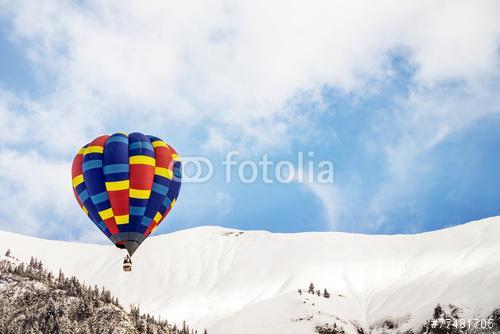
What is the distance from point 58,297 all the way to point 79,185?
14047 cm

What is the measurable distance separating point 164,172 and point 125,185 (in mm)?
4232

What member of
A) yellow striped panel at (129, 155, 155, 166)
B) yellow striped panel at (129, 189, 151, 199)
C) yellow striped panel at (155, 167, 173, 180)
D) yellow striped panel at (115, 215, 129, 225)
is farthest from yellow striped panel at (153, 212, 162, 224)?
yellow striped panel at (129, 155, 155, 166)

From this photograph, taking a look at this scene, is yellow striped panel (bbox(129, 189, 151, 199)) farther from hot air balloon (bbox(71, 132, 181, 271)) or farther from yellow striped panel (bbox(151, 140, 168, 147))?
yellow striped panel (bbox(151, 140, 168, 147))

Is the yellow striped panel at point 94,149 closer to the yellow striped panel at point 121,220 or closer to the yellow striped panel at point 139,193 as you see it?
the yellow striped panel at point 139,193

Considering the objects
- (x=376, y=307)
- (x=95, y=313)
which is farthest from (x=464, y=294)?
(x=95, y=313)

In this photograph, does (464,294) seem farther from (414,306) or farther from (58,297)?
(58,297)

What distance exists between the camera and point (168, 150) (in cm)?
6506

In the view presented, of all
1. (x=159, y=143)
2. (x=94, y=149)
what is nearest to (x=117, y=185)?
(x=94, y=149)

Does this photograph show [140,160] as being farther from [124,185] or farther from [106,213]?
[106,213]

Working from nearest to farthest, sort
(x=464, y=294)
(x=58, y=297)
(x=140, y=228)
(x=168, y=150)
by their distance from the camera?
(x=140, y=228) < (x=168, y=150) < (x=464, y=294) < (x=58, y=297)

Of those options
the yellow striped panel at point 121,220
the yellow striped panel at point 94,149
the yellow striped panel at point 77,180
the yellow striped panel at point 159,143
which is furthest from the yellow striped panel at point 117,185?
the yellow striped panel at point 159,143

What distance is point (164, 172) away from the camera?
63.2 meters

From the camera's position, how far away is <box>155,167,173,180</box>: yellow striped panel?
62781 millimetres

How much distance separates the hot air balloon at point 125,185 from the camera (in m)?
60.1
